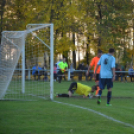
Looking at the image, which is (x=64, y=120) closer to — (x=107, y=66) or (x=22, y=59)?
(x=107, y=66)

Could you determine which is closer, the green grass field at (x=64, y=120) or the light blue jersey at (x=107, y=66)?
the green grass field at (x=64, y=120)

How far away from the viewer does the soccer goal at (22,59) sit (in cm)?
1282

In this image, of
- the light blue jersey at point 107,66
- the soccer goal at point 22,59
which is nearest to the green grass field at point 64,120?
the light blue jersey at point 107,66

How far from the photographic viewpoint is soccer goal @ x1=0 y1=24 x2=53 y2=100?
12.8 metres

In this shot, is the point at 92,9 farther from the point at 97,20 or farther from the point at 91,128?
the point at 91,128

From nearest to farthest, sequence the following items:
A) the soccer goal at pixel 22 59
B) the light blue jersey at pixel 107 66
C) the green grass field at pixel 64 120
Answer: the green grass field at pixel 64 120 < the light blue jersey at pixel 107 66 < the soccer goal at pixel 22 59

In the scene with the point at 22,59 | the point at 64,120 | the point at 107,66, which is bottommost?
the point at 64,120

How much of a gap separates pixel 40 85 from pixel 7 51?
294 centimetres

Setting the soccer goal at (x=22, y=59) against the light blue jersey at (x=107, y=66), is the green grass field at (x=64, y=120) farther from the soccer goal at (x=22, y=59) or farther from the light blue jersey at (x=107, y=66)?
the soccer goal at (x=22, y=59)

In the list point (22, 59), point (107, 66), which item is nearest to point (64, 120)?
point (107, 66)

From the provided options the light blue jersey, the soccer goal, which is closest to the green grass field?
the light blue jersey

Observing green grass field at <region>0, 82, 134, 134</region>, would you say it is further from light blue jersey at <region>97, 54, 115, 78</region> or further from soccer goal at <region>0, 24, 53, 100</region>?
soccer goal at <region>0, 24, 53, 100</region>

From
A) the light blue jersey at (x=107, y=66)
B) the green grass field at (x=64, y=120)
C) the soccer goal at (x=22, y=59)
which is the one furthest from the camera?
the soccer goal at (x=22, y=59)

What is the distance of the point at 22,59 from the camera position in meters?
15.2
